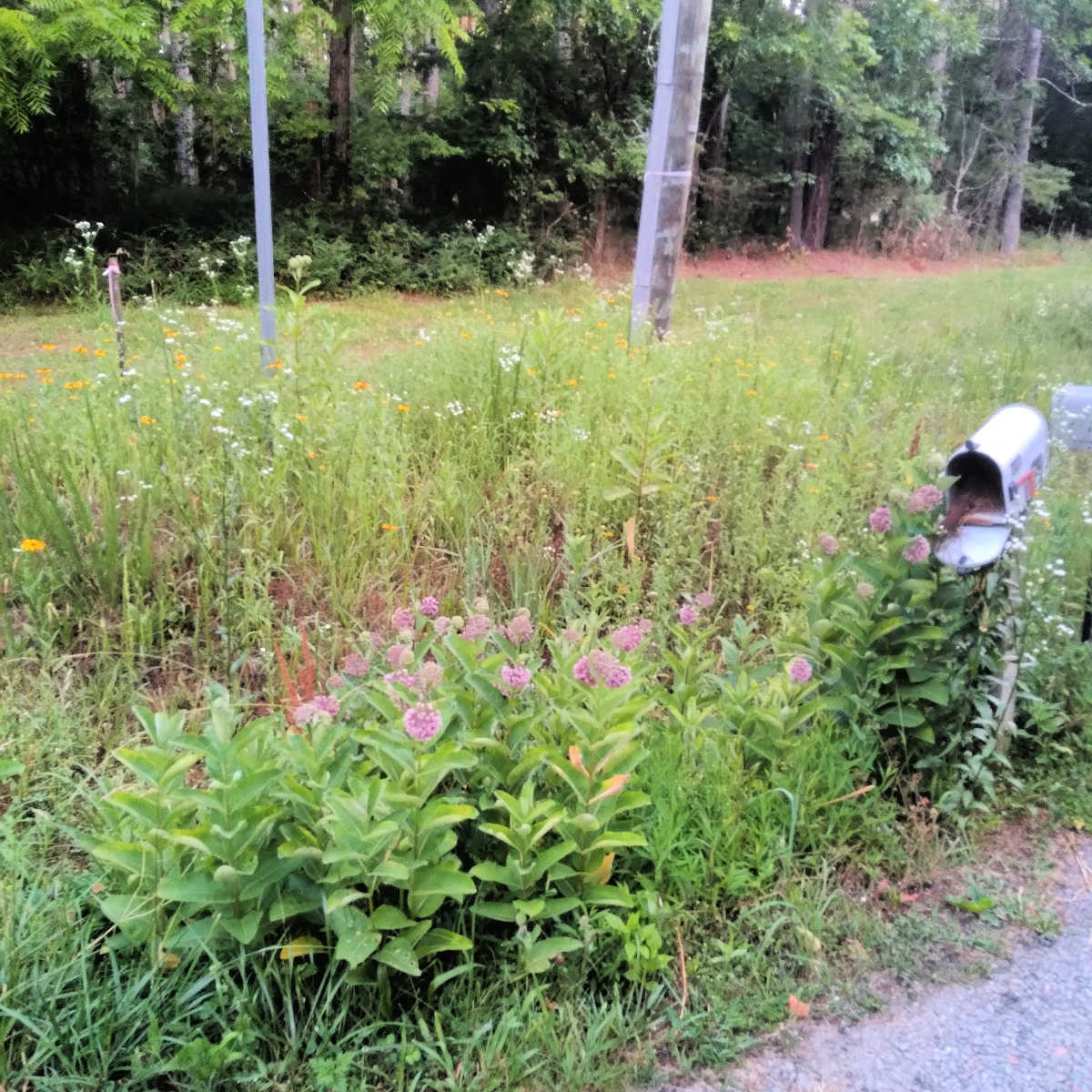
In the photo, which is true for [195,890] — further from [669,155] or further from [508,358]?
[669,155]

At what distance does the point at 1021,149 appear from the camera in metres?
27.6

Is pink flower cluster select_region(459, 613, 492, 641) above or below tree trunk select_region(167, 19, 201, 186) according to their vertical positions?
below

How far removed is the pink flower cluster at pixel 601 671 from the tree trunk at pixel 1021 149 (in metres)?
28.1

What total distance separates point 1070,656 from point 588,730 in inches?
79.2

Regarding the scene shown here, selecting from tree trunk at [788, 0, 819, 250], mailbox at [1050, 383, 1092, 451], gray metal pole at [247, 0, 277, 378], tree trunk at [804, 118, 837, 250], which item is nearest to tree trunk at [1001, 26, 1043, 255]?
tree trunk at [804, 118, 837, 250]

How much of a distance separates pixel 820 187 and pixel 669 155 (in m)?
18.2

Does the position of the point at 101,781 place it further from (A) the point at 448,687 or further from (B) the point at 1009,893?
(B) the point at 1009,893

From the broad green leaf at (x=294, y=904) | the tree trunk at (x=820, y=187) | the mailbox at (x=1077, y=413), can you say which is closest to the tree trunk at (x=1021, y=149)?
the tree trunk at (x=820, y=187)

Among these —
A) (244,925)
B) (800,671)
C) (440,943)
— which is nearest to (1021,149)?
(800,671)

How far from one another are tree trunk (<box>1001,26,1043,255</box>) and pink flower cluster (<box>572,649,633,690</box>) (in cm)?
2810

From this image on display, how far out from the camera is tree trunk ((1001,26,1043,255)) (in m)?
26.6

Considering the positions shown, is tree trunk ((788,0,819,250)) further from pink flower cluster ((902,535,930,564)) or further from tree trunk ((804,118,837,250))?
pink flower cluster ((902,535,930,564))

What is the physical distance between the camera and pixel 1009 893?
257cm

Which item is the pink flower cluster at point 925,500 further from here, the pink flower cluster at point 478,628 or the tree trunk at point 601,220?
the tree trunk at point 601,220
